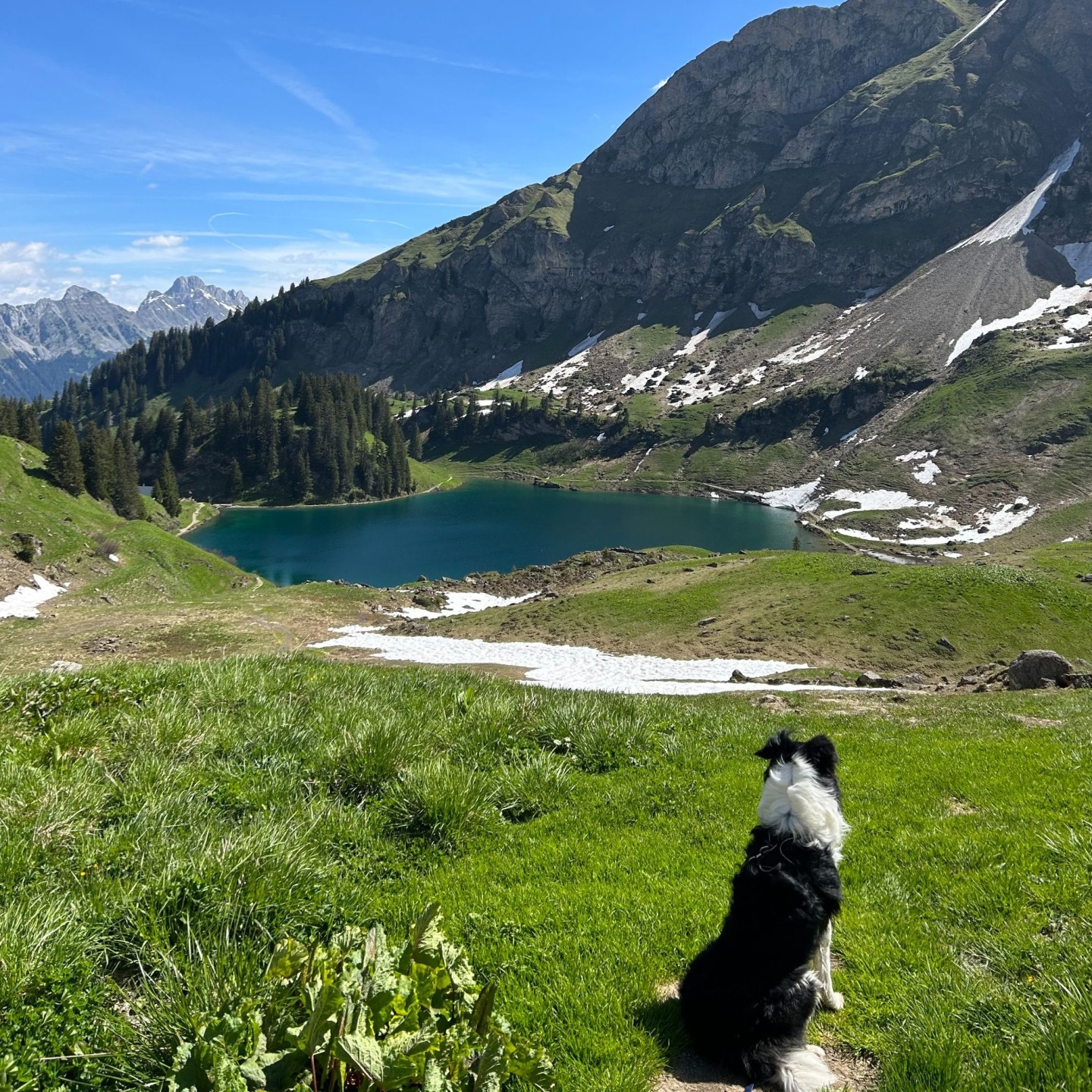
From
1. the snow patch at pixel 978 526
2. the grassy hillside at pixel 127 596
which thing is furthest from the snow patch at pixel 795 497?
the grassy hillside at pixel 127 596

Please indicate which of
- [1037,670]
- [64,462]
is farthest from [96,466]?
[1037,670]

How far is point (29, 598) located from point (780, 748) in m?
58.8

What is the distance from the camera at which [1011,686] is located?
23.7m

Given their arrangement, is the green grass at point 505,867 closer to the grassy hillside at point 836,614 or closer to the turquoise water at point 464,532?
the grassy hillside at point 836,614

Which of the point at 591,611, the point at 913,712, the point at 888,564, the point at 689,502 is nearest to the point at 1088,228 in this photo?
the point at 689,502

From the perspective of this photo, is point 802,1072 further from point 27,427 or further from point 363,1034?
point 27,427

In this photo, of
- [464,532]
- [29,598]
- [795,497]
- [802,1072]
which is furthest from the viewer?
[795,497]

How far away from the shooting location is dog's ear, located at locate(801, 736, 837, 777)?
5.30m

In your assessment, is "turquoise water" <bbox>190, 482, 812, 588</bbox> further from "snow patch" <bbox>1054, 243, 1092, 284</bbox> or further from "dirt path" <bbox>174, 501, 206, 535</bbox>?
"snow patch" <bbox>1054, 243, 1092, 284</bbox>

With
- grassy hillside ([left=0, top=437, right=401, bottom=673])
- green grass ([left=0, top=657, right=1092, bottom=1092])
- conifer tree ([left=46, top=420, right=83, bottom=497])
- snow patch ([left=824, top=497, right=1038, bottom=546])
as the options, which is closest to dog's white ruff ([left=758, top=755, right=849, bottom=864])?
green grass ([left=0, top=657, right=1092, bottom=1092])

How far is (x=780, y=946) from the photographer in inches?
182

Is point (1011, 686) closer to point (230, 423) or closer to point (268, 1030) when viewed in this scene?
point (268, 1030)

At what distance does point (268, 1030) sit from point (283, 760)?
514cm

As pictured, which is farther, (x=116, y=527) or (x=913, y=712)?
(x=116, y=527)
